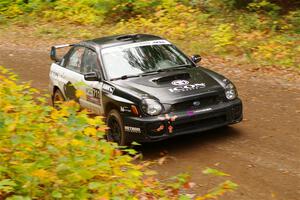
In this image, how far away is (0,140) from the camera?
4934 millimetres

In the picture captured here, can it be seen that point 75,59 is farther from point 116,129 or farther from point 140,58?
point 116,129

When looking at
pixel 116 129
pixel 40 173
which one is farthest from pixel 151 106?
pixel 40 173

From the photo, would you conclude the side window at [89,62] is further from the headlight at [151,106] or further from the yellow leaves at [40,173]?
the yellow leaves at [40,173]

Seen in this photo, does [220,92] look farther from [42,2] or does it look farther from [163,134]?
[42,2]

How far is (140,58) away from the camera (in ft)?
29.1

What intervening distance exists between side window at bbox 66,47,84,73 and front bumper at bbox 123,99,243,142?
88.6 inches

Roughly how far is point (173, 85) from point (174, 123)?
67cm

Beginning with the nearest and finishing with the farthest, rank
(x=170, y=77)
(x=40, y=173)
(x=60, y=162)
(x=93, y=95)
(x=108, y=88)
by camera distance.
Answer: (x=40, y=173)
(x=60, y=162)
(x=170, y=77)
(x=108, y=88)
(x=93, y=95)

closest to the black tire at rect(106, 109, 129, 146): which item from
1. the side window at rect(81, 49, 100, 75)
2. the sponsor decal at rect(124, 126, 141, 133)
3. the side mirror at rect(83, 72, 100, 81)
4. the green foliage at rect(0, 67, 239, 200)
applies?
the sponsor decal at rect(124, 126, 141, 133)

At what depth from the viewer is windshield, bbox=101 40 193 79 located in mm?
8633

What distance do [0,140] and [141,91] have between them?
324 cm

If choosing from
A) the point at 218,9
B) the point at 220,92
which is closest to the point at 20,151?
the point at 220,92

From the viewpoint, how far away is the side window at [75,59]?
31.7 feet

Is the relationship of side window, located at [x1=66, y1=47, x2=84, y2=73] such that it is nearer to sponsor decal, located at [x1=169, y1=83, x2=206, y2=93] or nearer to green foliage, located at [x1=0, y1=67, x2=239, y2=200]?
sponsor decal, located at [x1=169, y1=83, x2=206, y2=93]
